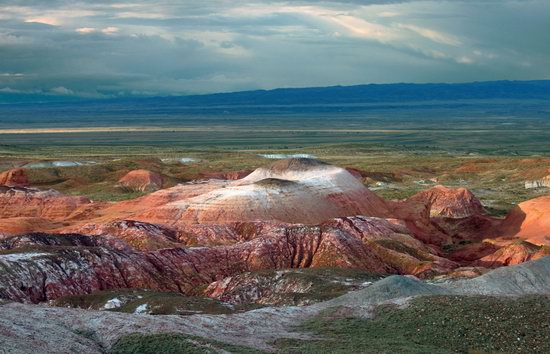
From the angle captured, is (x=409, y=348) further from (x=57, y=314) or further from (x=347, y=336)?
(x=57, y=314)

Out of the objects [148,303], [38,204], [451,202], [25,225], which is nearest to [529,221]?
[451,202]

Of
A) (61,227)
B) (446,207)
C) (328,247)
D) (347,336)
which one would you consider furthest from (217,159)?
(347,336)

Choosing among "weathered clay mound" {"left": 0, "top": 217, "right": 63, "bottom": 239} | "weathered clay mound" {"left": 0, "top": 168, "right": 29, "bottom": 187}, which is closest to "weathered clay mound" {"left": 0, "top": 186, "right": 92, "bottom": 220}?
"weathered clay mound" {"left": 0, "top": 217, "right": 63, "bottom": 239}

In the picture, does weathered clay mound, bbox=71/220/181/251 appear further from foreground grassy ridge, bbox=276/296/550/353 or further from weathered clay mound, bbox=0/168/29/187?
weathered clay mound, bbox=0/168/29/187

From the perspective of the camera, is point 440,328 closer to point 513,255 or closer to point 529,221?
point 513,255

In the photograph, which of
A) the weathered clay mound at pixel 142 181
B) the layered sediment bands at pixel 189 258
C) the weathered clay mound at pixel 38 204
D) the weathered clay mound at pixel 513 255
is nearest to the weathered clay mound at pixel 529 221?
the weathered clay mound at pixel 513 255

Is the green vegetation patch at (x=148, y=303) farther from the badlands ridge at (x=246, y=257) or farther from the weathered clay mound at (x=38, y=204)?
the weathered clay mound at (x=38, y=204)
